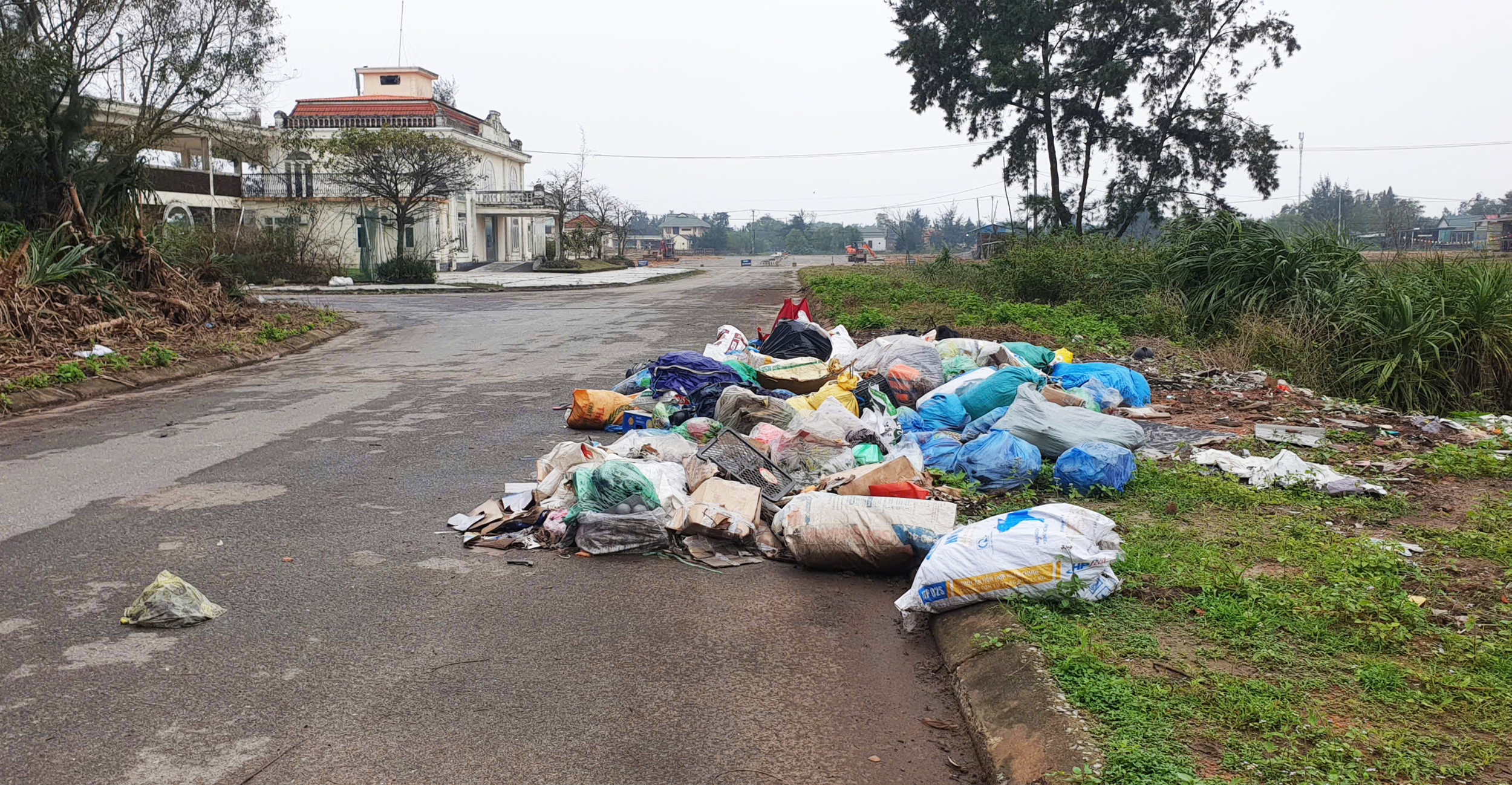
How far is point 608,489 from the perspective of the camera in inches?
217

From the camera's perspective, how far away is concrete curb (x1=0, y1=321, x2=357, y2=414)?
969cm

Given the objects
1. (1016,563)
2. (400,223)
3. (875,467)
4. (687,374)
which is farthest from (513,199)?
(1016,563)

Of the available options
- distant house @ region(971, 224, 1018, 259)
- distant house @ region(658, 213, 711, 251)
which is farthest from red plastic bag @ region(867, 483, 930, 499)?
distant house @ region(658, 213, 711, 251)

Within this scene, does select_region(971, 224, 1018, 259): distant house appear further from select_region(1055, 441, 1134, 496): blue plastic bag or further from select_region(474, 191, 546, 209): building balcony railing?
select_region(474, 191, 546, 209): building balcony railing

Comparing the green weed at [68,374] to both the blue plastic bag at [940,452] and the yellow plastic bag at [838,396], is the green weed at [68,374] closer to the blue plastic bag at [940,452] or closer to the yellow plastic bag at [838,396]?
the yellow plastic bag at [838,396]

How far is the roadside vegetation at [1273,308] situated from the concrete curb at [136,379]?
8.37 meters

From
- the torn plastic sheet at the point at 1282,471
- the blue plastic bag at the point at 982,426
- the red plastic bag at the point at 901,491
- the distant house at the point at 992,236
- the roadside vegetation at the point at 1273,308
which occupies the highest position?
the distant house at the point at 992,236

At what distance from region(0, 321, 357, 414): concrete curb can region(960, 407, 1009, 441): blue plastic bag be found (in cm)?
854

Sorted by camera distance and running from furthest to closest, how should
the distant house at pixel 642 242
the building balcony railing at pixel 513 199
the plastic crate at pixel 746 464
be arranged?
the distant house at pixel 642 242 → the building balcony railing at pixel 513 199 → the plastic crate at pixel 746 464

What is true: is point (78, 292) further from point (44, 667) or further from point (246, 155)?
point (44, 667)

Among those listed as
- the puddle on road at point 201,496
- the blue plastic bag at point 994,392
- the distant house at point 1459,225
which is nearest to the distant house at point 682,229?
the distant house at point 1459,225

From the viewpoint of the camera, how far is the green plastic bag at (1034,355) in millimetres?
10250

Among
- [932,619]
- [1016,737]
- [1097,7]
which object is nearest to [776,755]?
[1016,737]

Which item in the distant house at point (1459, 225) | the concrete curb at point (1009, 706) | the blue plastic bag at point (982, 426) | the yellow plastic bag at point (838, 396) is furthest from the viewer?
the distant house at point (1459, 225)
